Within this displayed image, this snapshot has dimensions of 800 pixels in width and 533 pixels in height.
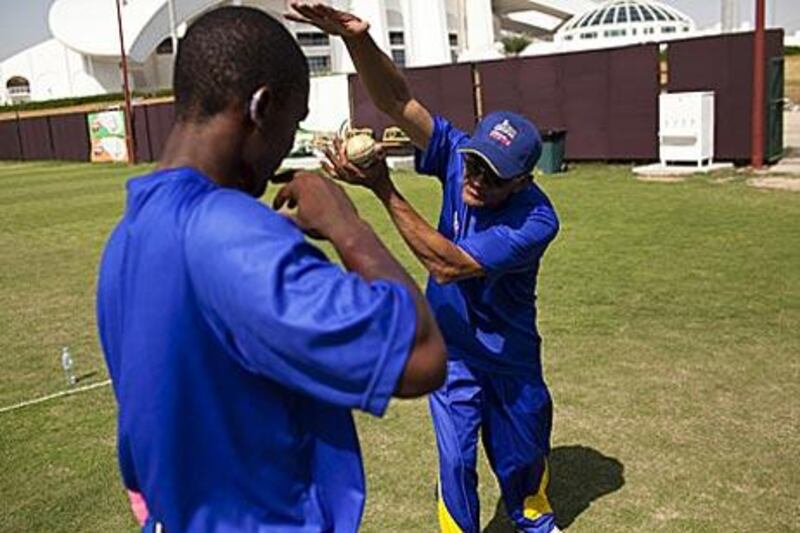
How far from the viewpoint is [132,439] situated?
Result: 158 centimetres

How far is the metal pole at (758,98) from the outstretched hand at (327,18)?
54.7 ft

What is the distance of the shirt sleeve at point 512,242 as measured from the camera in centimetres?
336

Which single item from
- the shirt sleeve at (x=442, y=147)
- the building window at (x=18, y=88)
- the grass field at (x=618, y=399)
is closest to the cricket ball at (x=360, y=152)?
the shirt sleeve at (x=442, y=147)

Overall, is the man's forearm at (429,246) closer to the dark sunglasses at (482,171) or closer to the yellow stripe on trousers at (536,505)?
the dark sunglasses at (482,171)

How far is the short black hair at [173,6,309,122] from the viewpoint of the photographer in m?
1.50

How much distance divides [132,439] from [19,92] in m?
94.7

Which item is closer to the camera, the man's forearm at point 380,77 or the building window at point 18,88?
the man's forearm at point 380,77

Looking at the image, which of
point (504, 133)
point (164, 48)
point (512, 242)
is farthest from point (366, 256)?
point (164, 48)

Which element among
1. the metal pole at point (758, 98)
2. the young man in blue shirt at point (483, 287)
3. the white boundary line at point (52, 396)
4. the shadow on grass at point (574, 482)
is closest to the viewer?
the young man in blue shirt at point (483, 287)

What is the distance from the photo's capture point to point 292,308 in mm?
1338

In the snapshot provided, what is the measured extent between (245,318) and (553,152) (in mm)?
19624

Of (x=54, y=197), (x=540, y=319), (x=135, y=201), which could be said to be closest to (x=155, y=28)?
(x=54, y=197)

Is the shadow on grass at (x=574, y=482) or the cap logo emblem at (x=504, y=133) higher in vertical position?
the cap logo emblem at (x=504, y=133)

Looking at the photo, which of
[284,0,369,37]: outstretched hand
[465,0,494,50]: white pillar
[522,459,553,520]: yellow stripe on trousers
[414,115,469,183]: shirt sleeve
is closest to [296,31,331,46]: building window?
[465,0,494,50]: white pillar
